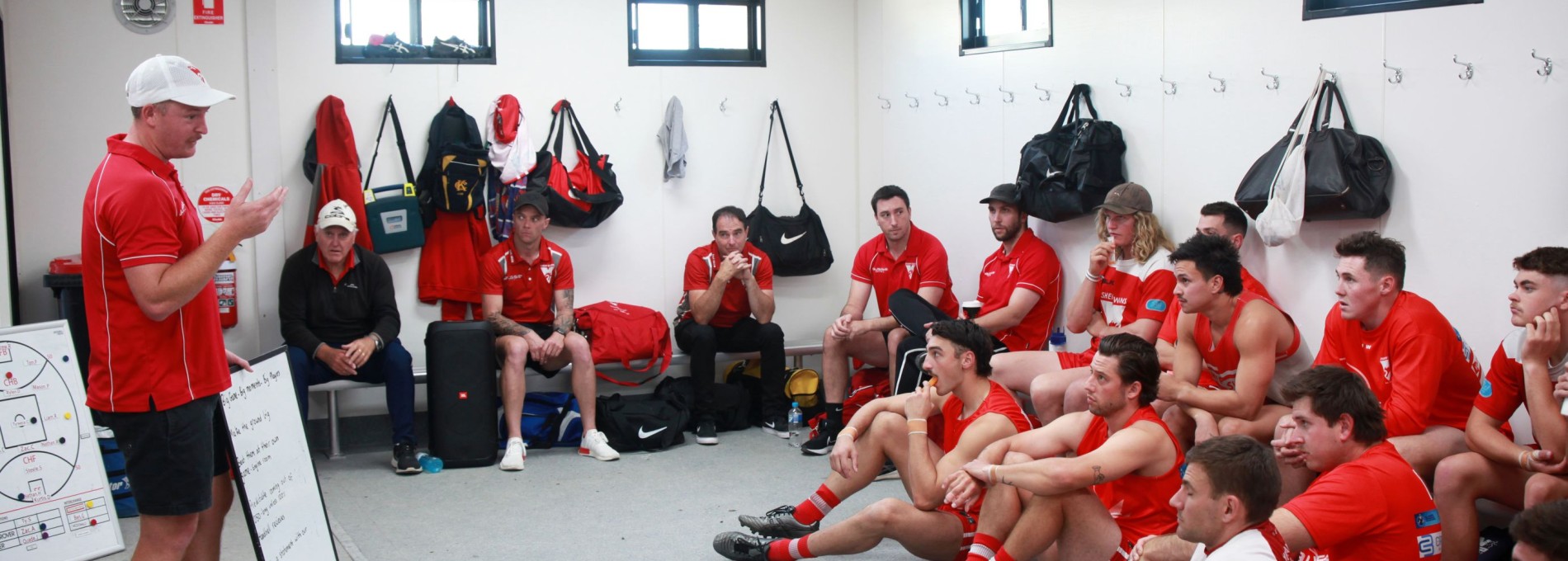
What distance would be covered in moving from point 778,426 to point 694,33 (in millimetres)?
2193

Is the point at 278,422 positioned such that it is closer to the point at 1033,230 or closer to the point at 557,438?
the point at 557,438

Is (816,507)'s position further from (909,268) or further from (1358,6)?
(1358,6)

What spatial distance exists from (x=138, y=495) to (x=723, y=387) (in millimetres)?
3452

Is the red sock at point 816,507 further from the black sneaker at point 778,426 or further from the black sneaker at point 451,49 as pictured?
the black sneaker at point 451,49

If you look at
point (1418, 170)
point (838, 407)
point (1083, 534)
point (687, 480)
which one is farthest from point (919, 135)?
point (1083, 534)

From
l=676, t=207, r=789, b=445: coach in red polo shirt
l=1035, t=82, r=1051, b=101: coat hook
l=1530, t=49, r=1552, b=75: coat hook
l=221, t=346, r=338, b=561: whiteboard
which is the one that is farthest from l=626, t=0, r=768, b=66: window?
l=1530, t=49, r=1552, b=75: coat hook

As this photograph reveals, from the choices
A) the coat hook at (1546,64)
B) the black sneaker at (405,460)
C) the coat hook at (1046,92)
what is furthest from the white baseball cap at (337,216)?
the coat hook at (1546,64)

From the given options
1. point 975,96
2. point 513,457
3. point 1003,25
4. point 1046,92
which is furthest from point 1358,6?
point 513,457

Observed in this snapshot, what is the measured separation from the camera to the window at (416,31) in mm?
5723

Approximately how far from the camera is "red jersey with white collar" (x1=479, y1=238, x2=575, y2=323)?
550 centimetres

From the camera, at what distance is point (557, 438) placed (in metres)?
5.51

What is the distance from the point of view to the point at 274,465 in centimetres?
294

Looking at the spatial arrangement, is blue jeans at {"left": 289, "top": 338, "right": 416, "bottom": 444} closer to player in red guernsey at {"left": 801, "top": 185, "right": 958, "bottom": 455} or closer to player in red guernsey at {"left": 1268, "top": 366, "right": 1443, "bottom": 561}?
player in red guernsey at {"left": 801, "top": 185, "right": 958, "bottom": 455}

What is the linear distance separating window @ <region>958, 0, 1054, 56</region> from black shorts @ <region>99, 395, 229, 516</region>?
155 inches
